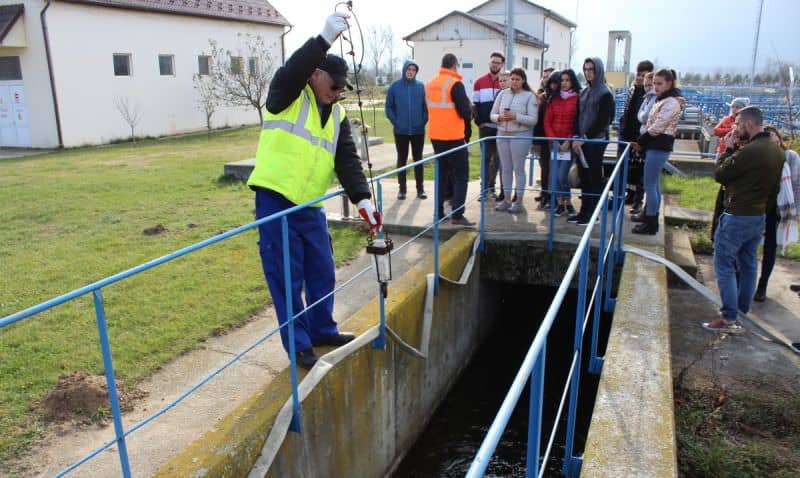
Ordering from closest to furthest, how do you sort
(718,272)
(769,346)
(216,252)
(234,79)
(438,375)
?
(769,346) < (718,272) < (438,375) < (216,252) < (234,79)

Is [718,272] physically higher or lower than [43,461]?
higher

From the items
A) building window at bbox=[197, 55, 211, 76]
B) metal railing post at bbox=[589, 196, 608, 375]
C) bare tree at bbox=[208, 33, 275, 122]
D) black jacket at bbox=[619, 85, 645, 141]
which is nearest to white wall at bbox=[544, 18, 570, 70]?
bare tree at bbox=[208, 33, 275, 122]

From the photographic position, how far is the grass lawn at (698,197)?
7101mm

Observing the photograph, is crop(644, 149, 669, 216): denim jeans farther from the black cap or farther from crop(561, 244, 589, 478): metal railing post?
the black cap

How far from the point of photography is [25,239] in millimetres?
6984

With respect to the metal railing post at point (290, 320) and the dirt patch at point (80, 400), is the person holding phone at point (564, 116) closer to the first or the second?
the metal railing post at point (290, 320)

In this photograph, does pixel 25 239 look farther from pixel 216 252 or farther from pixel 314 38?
pixel 314 38

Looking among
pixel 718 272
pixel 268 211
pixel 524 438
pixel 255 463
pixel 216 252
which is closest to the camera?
pixel 255 463

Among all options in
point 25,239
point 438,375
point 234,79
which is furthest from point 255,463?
point 234,79

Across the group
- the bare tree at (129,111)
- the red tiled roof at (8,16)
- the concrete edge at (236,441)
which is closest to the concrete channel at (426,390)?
the concrete edge at (236,441)

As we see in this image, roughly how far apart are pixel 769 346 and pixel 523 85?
358cm

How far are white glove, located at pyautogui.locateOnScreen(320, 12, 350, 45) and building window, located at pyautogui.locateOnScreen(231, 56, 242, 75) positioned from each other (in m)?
20.8

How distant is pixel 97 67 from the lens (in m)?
17.7

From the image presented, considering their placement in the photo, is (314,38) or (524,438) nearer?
(314,38)
